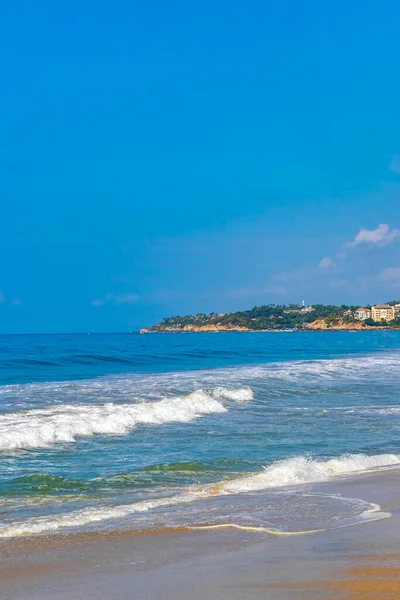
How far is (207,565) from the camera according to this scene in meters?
6.17

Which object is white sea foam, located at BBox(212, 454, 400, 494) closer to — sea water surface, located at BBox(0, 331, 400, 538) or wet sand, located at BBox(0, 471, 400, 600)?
sea water surface, located at BBox(0, 331, 400, 538)

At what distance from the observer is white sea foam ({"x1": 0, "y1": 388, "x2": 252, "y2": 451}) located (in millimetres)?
14477

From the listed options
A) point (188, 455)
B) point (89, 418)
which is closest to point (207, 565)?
point (188, 455)

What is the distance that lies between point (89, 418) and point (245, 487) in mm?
7787

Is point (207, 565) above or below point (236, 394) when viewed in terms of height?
above

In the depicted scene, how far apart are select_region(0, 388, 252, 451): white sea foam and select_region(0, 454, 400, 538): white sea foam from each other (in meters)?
5.53

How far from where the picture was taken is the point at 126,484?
10359 mm

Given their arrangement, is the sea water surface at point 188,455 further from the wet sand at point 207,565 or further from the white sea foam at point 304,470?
the wet sand at point 207,565

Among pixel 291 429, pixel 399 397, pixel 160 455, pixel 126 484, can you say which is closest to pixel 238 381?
pixel 399 397

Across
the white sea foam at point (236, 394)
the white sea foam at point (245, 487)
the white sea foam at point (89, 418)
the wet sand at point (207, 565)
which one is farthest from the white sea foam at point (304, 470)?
the white sea foam at point (236, 394)

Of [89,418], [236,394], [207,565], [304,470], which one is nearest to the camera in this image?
[207,565]

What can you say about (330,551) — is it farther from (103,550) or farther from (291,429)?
(291,429)

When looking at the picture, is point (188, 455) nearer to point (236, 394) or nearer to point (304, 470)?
point (304, 470)

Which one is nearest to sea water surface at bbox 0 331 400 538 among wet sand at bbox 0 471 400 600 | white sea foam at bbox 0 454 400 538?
white sea foam at bbox 0 454 400 538
